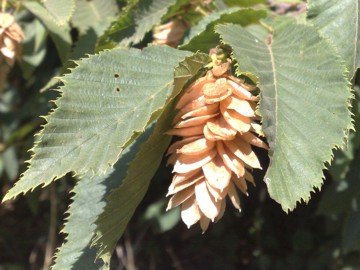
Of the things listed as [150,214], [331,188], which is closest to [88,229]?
[331,188]

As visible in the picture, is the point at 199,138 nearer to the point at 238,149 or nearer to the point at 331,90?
the point at 238,149

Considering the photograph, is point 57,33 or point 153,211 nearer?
point 57,33

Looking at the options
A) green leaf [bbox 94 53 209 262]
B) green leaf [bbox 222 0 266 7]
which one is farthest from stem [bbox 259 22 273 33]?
green leaf [bbox 94 53 209 262]

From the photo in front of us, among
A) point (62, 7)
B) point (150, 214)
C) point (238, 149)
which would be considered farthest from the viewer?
point (150, 214)

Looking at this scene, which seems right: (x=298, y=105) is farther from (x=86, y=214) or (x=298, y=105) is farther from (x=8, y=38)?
(x=8, y=38)

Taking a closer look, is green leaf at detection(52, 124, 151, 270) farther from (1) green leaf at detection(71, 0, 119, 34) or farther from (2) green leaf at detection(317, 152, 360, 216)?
(2) green leaf at detection(317, 152, 360, 216)

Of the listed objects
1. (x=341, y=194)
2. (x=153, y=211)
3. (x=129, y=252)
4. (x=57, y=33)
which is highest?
(x=57, y=33)

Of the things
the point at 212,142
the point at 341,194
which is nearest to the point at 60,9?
the point at 212,142
